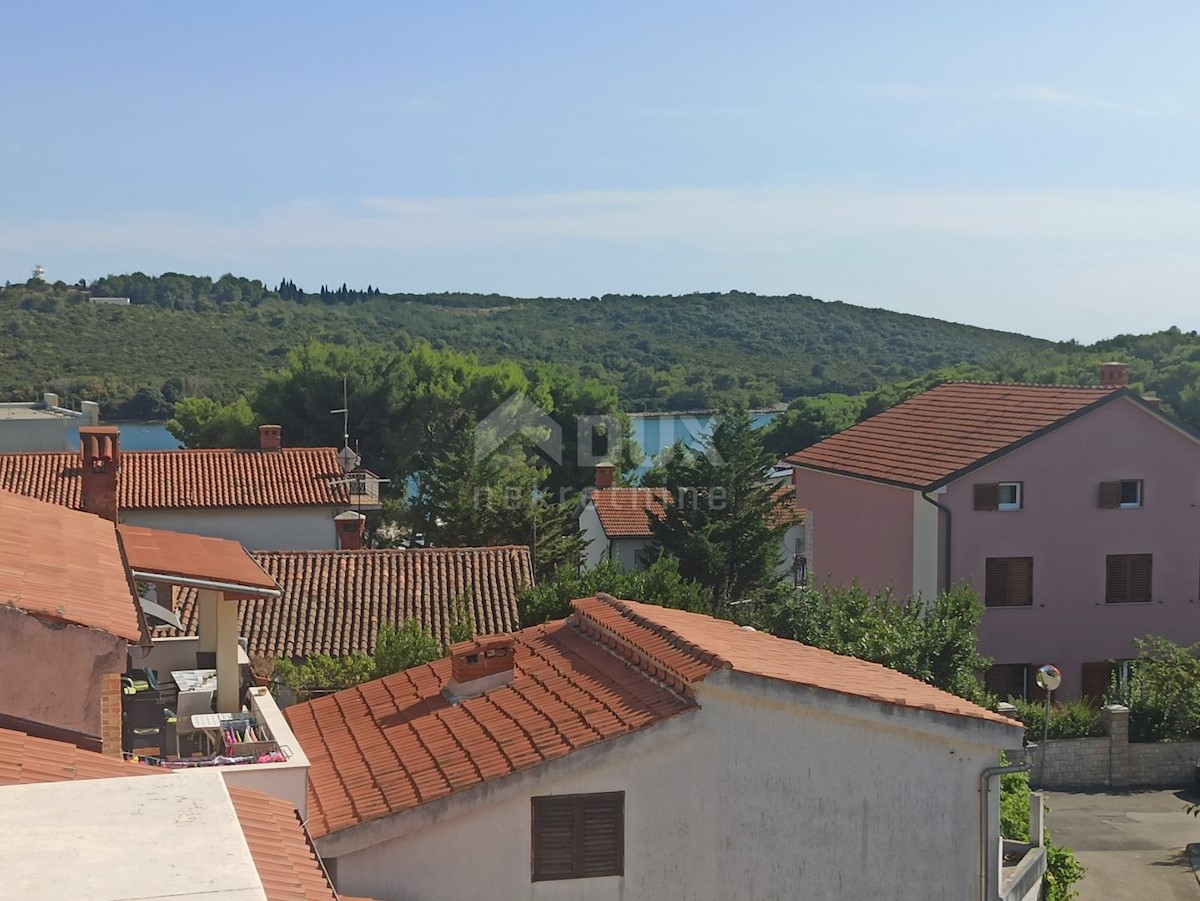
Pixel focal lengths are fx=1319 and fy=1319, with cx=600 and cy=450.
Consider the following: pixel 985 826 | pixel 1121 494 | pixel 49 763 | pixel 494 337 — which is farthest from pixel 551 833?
pixel 494 337

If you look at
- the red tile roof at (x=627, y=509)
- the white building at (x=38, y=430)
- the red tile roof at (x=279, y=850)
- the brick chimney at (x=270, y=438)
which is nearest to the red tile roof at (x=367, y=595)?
the red tile roof at (x=627, y=509)

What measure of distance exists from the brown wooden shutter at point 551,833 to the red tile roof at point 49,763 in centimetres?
254

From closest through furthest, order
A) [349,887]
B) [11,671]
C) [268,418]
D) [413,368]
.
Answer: [11,671] < [349,887] < [268,418] < [413,368]

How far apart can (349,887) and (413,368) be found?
53197 mm

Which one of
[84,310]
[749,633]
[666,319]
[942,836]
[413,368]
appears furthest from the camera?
[666,319]

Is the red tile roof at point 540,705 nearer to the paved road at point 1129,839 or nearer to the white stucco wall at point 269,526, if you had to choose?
the paved road at point 1129,839

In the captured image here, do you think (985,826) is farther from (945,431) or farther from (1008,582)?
(945,431)

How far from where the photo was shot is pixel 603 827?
869 centimetres

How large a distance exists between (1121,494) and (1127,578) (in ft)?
5.34

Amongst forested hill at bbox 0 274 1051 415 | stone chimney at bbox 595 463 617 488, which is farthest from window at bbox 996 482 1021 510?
forested hill at bbox 0 274 1051 415

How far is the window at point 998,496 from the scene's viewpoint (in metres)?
24.8

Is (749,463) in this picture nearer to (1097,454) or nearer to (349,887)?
(1097,454)

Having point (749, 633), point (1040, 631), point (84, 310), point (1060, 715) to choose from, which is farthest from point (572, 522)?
point (84, 310)

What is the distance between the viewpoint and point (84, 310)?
94.5 m
